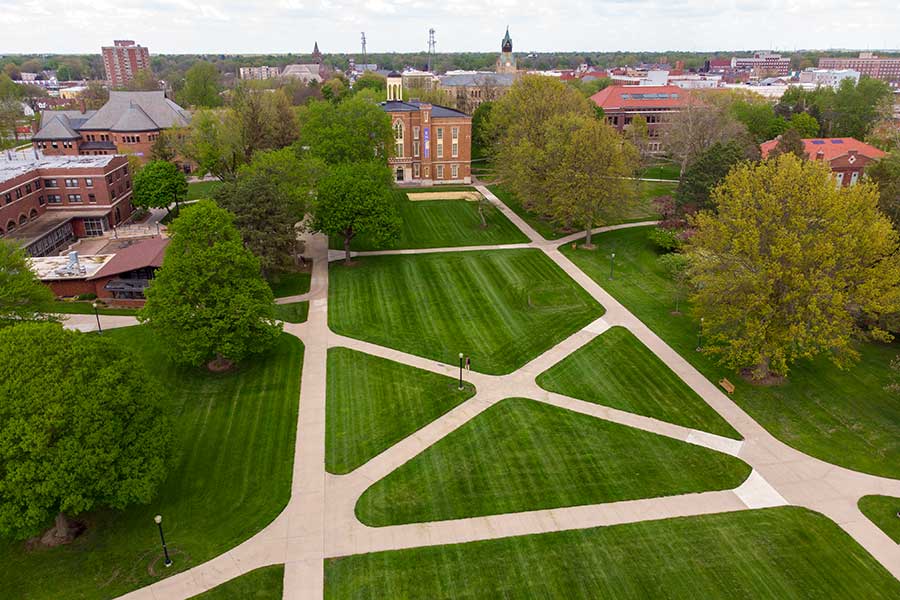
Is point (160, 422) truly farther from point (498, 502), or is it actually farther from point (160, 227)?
point (160, 227)

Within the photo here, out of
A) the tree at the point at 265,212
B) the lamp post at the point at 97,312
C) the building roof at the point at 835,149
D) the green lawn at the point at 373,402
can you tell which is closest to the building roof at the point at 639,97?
the building roof at the point at 835,149

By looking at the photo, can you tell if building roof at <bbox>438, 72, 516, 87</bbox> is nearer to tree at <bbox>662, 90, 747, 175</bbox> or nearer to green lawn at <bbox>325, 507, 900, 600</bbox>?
tree at <bbox>662, 90, 747, 175</bbox>

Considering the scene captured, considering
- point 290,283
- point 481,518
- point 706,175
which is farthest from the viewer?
point 706,175

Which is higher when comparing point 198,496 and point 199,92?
point 199,92

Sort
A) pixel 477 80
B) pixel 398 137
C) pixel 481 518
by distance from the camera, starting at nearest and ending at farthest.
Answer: pixel 481 518
pixel 398 137
pixel 477 80

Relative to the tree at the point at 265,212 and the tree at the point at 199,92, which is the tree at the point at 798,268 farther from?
the tree at the point at 199,92

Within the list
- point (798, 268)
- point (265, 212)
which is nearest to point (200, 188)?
point (265, 212)

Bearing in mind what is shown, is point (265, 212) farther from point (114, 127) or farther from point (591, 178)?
point (114, 127)
